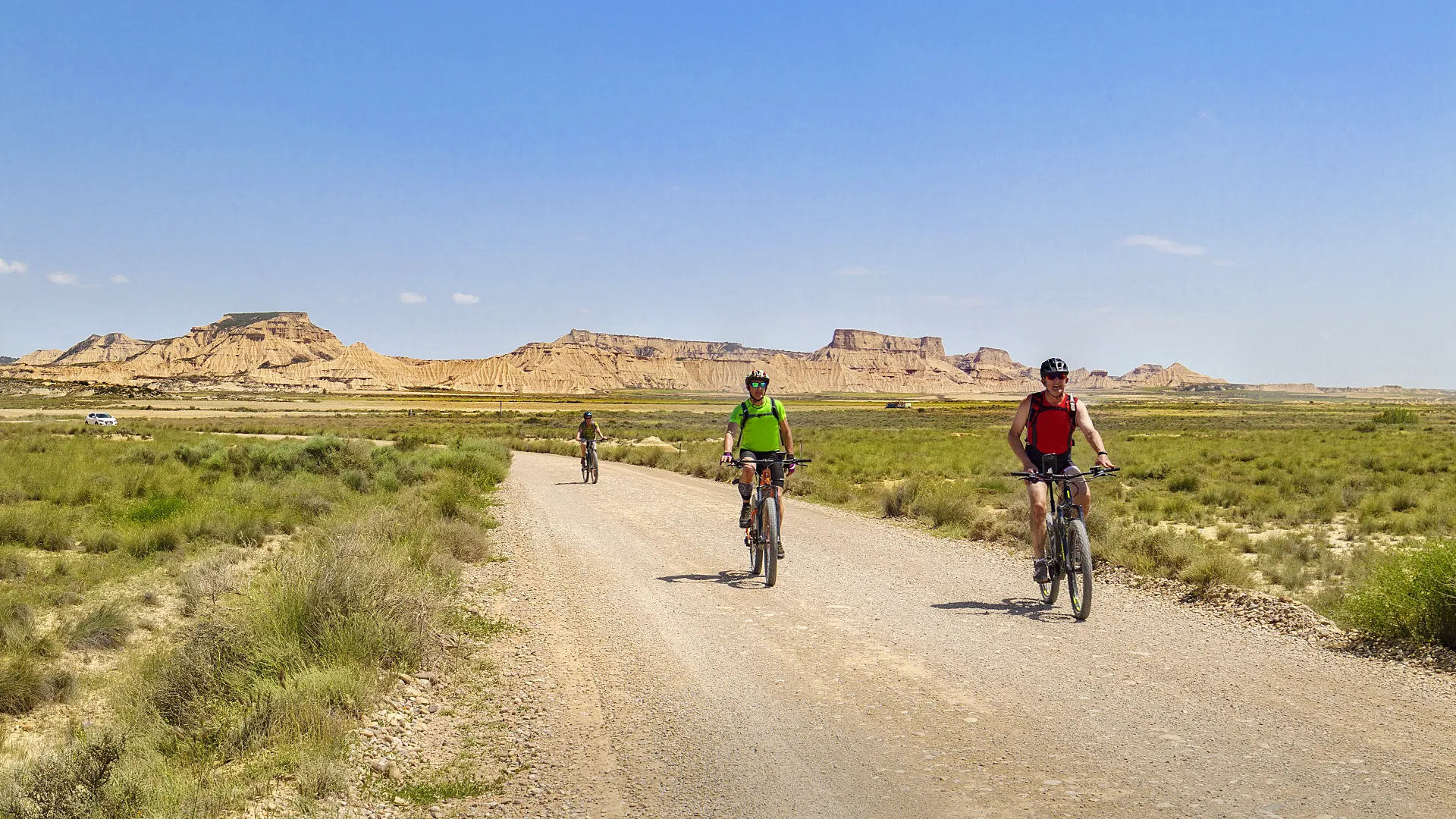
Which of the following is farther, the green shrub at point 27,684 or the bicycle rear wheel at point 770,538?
the bicycle rear wheel at point 770,538

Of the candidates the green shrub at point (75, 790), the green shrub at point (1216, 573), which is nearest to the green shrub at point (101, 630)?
the green shrub at point (75, 790)

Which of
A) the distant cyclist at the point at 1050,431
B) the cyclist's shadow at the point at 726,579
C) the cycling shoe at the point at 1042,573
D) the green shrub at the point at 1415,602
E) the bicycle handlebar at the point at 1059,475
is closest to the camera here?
the green shrub at the point at 1415,602

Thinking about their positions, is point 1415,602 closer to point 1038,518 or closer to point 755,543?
point 1038,518

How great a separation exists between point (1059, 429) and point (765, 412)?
9.83 ft

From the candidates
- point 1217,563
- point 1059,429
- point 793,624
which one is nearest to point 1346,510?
point 1217,563

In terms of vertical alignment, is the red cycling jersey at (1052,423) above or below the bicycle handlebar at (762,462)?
above

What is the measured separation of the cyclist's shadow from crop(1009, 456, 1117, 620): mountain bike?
285 cm

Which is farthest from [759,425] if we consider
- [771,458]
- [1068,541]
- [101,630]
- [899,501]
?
[899,501]

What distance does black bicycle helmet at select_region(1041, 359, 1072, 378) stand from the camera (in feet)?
25.3

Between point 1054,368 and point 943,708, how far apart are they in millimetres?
3573

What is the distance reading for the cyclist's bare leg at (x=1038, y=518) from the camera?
807cm

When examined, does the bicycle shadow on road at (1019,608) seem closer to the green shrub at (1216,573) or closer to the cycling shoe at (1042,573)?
the cycling shoe at (1042,573)

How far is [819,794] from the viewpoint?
418cm

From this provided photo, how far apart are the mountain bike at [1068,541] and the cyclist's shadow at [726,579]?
2851 millimetres
